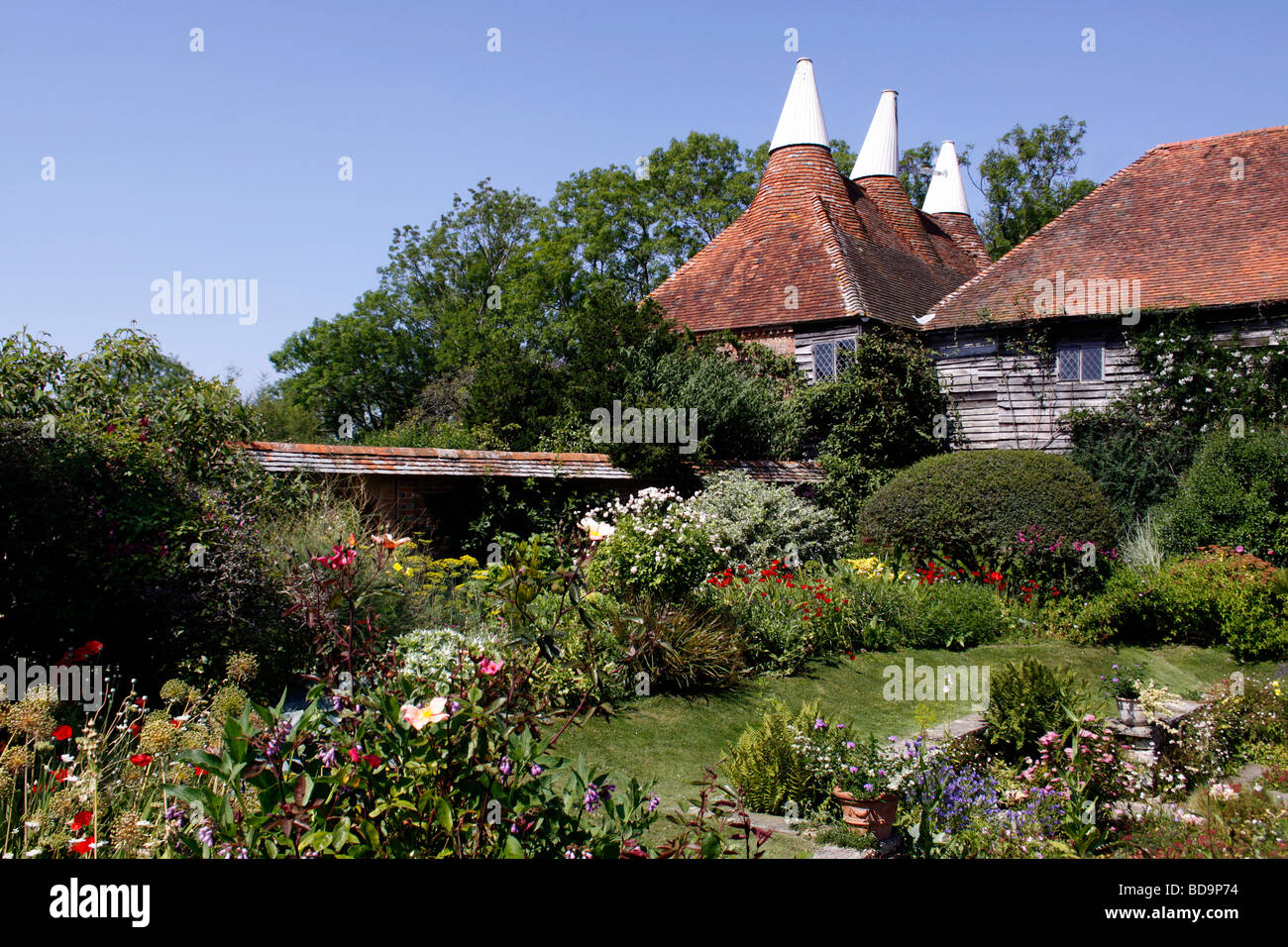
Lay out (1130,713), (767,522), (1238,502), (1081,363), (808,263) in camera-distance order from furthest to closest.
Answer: (808,263) < (1081,363) < (1238,502) < (767,522) < (1130,713)

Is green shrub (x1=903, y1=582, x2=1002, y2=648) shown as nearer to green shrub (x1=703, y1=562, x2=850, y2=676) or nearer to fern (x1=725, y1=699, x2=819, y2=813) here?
green shrub (x1=703, y1=562, x2=850, y2=676)

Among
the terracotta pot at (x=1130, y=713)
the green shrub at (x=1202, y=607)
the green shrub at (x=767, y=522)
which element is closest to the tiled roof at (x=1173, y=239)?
the green shrub at (x=1202, y=607)

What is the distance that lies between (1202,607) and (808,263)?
12297 millimetres

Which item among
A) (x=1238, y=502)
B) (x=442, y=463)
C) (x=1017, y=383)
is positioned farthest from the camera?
(x=1017, y=383)

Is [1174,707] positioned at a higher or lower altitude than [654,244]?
lower

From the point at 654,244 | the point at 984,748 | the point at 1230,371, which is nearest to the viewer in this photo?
the point at 984,748

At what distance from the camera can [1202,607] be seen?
36.4 feet

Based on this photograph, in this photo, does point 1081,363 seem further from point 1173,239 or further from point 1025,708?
point 1025,708

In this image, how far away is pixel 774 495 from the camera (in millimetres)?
13516

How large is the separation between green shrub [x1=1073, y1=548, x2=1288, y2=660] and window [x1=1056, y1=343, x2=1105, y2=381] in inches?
261

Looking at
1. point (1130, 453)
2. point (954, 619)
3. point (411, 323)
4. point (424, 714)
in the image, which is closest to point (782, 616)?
point (954, 619)

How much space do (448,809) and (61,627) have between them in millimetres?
4791
